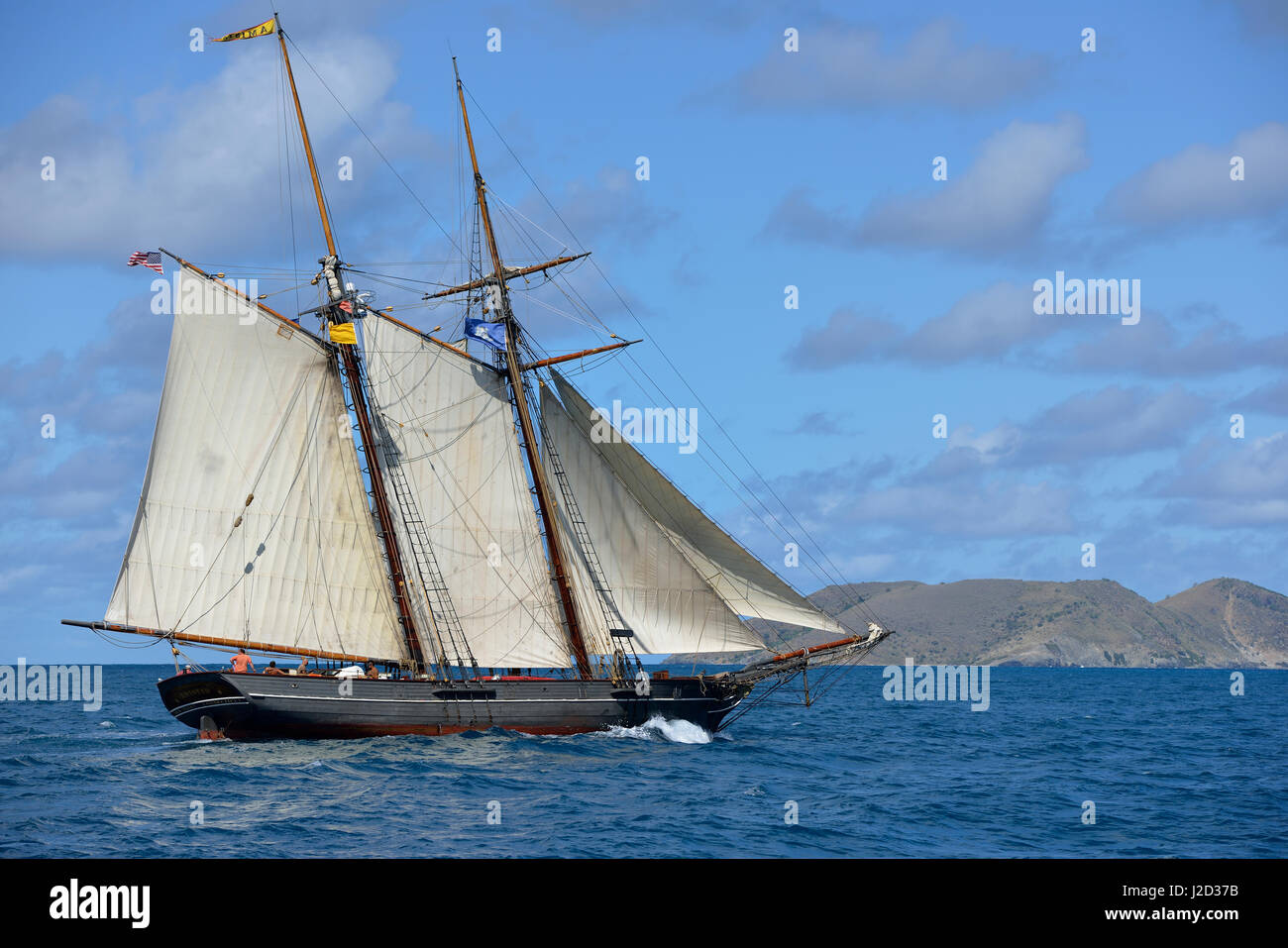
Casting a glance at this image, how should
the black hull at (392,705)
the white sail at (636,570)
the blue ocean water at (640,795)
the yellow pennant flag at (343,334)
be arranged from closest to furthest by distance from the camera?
the blue ocean water at (640,795) < the black hull at (392,705) < the yellow pennant flag at (343,334) < the white sail at (636,570)

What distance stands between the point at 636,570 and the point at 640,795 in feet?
54.5

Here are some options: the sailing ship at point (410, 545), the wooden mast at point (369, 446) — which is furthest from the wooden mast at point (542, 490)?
the wooden mast at point (369, 446)

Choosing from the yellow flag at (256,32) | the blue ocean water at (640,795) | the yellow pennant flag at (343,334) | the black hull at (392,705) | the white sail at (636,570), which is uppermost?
the yellow flag at (256,32)

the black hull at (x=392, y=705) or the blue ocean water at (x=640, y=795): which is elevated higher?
the black hull at (x=392, y=705)

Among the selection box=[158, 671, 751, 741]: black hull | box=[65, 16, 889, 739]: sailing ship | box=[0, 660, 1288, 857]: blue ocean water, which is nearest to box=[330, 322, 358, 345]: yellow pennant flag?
box=[65, 16, 889, 739]: sailing ship

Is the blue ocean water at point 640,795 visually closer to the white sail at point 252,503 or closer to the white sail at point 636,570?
the white sail at point 636,570

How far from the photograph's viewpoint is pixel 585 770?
4166 centimetres

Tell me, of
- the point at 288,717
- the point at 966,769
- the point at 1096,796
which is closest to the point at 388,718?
the point at 288,717

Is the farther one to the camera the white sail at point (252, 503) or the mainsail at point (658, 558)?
the mainsail at point (658, 558)

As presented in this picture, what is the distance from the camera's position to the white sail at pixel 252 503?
47.8 m

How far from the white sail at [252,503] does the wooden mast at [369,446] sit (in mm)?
509

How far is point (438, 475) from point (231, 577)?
909 centimetres

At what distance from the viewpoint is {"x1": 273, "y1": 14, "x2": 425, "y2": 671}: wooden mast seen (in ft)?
171
